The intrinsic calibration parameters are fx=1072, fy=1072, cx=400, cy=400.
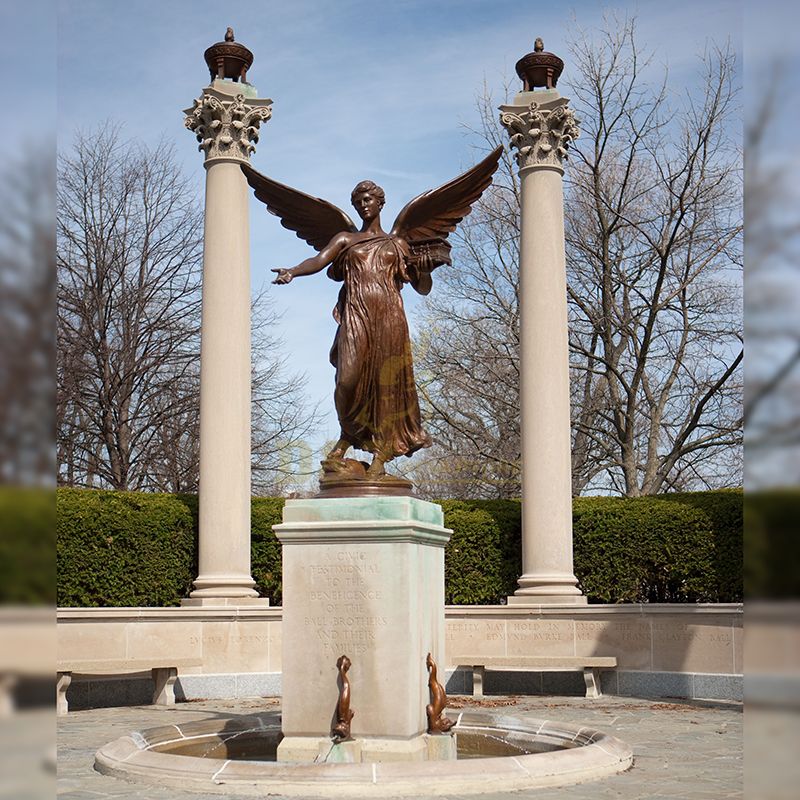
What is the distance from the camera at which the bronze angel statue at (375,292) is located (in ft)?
41.3

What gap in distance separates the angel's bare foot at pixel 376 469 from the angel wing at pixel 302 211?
295 centimetres

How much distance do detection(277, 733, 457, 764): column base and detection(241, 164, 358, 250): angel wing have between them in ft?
19.7

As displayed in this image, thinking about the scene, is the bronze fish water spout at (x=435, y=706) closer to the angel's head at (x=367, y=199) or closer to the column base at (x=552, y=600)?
the angel's head at (x=367, y=199)

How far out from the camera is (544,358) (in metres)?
24.0

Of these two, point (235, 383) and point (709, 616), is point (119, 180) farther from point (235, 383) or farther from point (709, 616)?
point (709, 616)

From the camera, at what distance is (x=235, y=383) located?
23578mm

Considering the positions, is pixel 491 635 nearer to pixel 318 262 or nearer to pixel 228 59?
pixel 318 262

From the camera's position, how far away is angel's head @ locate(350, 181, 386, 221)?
43.1 ft
